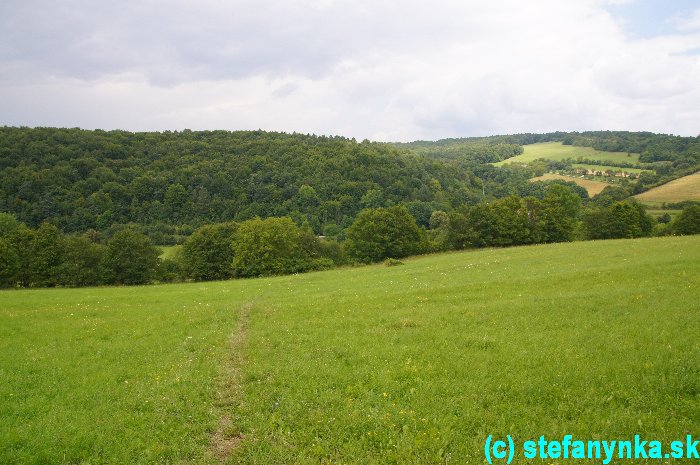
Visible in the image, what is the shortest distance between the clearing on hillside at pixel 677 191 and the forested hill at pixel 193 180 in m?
51.1

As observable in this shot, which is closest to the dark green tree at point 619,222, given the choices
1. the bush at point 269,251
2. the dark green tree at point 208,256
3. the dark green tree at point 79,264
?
the bush at point 269,251

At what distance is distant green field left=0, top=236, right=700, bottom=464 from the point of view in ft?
27.0

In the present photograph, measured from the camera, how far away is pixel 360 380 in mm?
11109

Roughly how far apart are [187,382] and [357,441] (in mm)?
6212

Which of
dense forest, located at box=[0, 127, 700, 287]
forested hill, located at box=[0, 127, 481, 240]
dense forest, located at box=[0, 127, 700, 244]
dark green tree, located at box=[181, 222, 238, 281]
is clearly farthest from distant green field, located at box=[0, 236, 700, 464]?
forested hill, located at box=[0, 127, 481, 240]

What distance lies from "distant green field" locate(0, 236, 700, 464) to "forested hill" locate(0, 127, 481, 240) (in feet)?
325

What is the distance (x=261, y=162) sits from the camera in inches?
5349

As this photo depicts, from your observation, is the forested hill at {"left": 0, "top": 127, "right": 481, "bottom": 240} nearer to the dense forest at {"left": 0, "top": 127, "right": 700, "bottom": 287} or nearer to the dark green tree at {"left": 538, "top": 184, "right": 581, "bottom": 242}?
the dense forest at {"left": 0, "top": 127, "right": 700, "bottom": 287}

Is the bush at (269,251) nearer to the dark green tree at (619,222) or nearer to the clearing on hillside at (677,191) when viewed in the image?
the dark green tree at (619,222)

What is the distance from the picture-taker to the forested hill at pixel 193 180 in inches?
4205

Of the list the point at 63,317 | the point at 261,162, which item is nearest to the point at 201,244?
the point at 63,317

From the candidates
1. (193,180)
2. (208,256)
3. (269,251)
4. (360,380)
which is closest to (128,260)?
(208,256)

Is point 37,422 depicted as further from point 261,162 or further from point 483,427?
point 261,162

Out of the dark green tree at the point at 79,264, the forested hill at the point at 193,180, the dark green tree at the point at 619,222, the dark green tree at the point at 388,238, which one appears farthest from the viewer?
the forested hill at the point at 193,180
